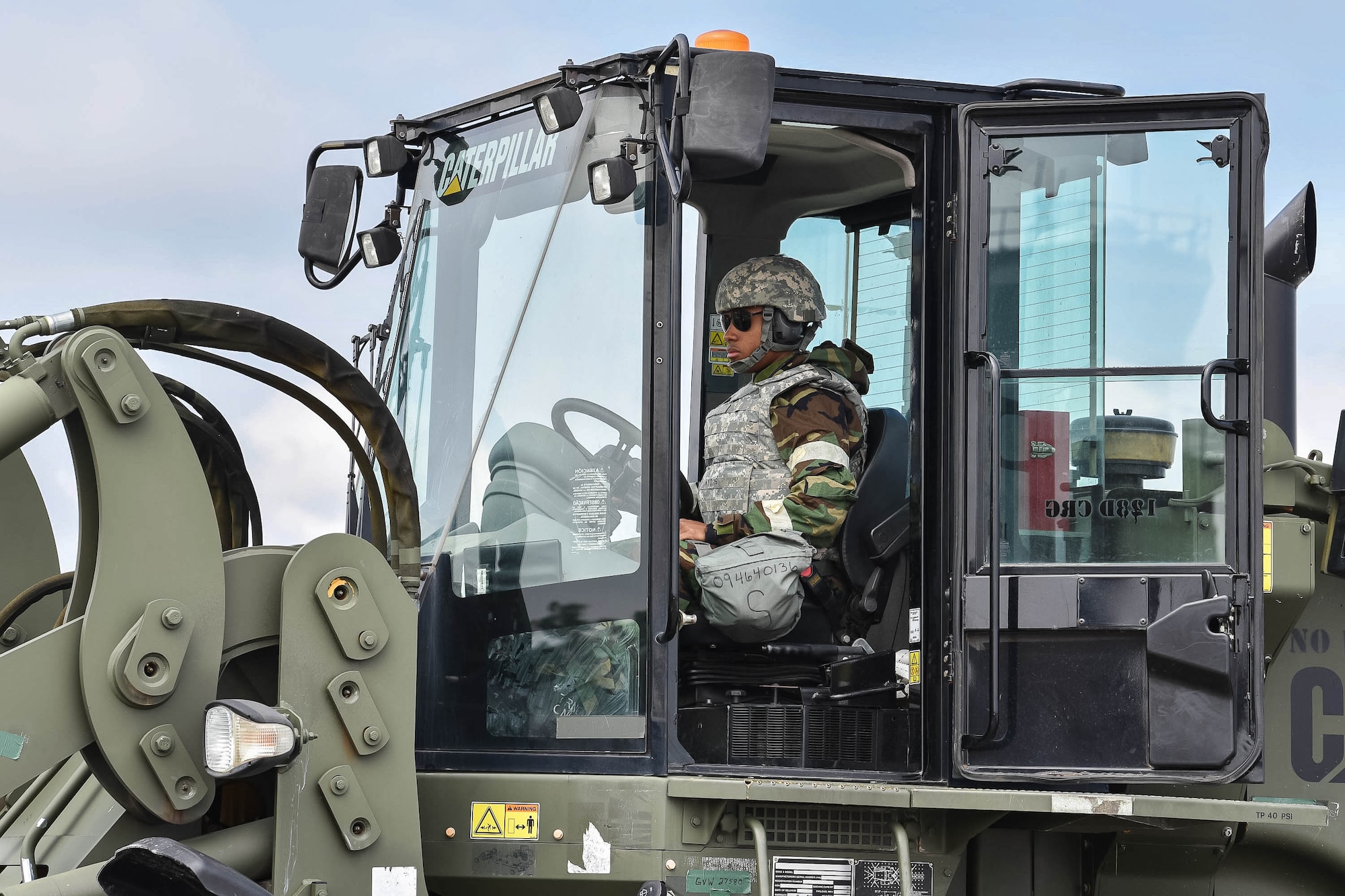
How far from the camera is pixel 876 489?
5.14 metres

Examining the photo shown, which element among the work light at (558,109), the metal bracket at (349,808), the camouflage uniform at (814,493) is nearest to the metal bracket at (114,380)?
the metal bracket at (349,808)

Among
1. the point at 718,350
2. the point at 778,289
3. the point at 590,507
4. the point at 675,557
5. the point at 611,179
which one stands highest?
the point at 611,179

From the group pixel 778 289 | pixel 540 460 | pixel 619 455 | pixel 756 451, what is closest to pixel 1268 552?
pixel 756 451

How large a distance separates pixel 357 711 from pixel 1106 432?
216cm

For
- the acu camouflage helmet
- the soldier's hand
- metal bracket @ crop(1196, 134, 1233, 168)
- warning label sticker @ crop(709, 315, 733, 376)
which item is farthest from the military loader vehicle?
warning label sticker @ crop(709, 315, 733, 376)

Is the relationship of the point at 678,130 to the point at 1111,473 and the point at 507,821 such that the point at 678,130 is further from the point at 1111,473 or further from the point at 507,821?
the point at 507,821

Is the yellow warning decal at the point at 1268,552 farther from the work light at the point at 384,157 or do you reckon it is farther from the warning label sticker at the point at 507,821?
the work light at the point at 384,157

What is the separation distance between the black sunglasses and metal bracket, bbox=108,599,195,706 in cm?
231

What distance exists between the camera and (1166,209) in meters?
4.48

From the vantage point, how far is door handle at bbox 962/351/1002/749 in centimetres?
429

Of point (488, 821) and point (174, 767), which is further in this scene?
point (488, 821)

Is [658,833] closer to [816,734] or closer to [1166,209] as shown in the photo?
[816,734]

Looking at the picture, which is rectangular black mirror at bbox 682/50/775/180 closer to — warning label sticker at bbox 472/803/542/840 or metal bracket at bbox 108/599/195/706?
metal bracket at bbox 108/599/195/706

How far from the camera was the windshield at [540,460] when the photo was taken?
4406 mm
